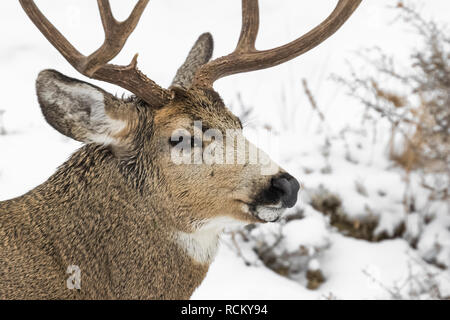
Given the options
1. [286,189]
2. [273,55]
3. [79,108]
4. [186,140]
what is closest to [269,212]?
[286,189]

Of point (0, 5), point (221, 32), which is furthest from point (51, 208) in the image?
point (0, 5)

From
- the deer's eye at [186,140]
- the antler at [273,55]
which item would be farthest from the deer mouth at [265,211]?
the antler at [273,55]

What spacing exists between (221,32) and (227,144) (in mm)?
5638

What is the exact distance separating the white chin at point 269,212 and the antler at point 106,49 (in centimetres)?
72

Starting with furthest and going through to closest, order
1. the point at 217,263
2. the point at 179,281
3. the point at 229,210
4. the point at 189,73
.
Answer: the point at 217,263 → the point at 189,73 → the point at 179,281 → the point at 229,210

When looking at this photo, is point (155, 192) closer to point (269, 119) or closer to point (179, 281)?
point (179, 281)

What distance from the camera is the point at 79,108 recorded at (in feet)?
7.84

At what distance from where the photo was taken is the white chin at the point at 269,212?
247 cm

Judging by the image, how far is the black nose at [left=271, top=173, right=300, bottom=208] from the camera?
2.41m

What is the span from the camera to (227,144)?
2547 millimetres

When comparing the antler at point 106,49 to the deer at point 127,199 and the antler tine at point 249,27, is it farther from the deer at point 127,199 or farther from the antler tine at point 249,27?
the antler tine at point 249,27

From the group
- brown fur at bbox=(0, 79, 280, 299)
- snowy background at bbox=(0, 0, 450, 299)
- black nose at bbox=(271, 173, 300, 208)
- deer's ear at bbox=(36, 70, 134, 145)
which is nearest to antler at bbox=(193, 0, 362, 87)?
brown fur at bbox=(0, 79, 280, 299)

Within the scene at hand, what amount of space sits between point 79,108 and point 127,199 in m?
0.46
